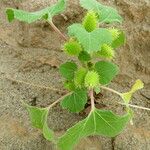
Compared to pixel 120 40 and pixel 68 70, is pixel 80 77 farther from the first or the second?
pixel 120 40

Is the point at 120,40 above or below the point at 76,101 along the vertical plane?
above

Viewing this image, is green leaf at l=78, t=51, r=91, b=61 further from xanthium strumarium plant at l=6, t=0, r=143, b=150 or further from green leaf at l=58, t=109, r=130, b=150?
green leaf at l=58, t=109, r=130, b=150

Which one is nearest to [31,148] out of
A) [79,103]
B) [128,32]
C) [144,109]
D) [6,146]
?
[6,146]

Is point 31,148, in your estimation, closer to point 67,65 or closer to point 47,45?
point 67,65

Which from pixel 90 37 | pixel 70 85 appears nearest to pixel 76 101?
pixel 70 85

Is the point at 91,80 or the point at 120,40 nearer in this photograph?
the point at 91,80

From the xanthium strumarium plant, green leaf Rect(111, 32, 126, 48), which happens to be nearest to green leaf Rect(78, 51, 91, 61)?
the xanthium strumarium plant
